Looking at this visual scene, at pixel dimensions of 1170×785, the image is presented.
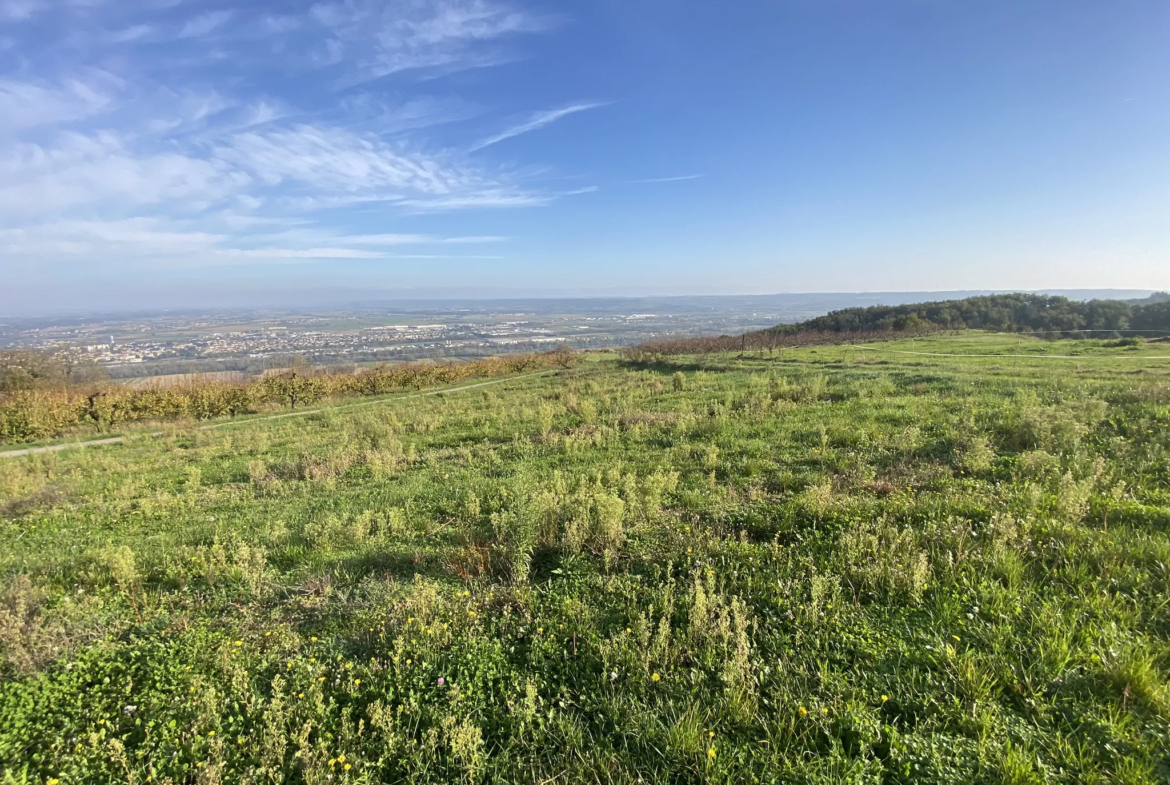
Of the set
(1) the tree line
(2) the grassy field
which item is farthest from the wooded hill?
(2) the grassy field

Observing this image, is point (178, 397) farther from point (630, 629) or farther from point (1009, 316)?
point (1009, 316)

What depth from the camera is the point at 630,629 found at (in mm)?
3975

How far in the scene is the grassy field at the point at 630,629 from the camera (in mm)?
2926

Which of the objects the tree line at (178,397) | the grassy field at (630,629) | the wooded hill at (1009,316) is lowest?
the tree line at (178,397)

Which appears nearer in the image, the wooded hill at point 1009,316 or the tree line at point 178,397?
the tree line at point 178,397

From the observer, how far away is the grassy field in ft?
9.60

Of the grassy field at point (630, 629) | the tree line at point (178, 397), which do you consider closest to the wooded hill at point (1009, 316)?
the tree line at point (178, 397)

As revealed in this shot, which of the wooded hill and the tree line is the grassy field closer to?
the tree line

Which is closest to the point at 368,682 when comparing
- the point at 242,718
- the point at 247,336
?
the point at 242,718

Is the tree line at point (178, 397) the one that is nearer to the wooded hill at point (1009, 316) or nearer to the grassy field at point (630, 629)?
the grassy field at point (630, 629)

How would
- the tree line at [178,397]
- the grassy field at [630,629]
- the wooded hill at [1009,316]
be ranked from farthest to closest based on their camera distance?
the wooded hill at [1009,316], the tree line at [178,397], the grassy field at [630,629]

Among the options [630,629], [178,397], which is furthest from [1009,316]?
[178,397]

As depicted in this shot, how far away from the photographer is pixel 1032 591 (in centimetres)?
412

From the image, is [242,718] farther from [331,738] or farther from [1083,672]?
[1083,672]
